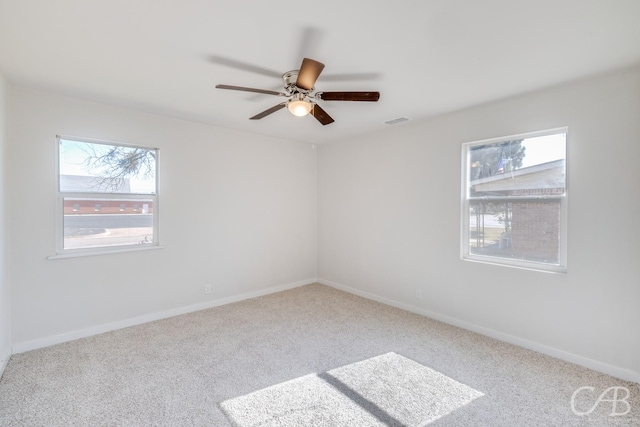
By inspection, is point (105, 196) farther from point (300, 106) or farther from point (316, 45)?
point (316, 45)

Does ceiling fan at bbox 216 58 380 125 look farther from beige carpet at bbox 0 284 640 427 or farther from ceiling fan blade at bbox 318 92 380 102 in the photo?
beige carpet at bbox 0 284 640 427

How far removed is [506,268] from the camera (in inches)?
121

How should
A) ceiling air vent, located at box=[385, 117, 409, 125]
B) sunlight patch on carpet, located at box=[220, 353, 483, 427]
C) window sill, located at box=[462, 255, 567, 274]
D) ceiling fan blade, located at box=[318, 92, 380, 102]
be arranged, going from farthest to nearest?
ceiling air vent, located at box=[385, 117, 409, 125] < window sill, located at box=[462, 255, 567, 274] < ceiling fan blade, located at box=[318, 92, 380, 102] < sunlight patch on carpet, located at box=[220, 353, 483, 427]

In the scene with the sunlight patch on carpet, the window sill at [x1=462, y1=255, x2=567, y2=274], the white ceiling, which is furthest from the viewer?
the window sill at [x1=462, y1=255, x2=567, y2=274]

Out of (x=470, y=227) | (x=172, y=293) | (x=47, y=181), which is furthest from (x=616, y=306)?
(x=47, y=181)

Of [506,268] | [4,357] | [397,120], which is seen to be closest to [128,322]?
[4,357]

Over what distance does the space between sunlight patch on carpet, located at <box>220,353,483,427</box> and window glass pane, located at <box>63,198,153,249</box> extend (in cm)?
229

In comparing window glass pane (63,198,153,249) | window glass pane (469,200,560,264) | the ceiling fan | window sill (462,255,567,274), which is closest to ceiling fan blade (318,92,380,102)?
the ceiling fan

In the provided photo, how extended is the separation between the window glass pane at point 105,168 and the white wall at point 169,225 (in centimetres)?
11

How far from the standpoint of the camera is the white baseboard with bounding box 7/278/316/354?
287cm

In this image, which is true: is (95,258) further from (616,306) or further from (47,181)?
(616,306)

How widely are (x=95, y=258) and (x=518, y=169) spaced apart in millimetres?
4484

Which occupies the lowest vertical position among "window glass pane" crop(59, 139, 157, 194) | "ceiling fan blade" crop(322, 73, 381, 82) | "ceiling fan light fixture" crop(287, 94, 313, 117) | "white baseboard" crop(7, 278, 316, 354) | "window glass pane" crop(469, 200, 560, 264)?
"white baseboard" crop(7, 278, 316, 354)

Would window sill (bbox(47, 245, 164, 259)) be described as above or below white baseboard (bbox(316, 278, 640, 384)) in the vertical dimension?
above
